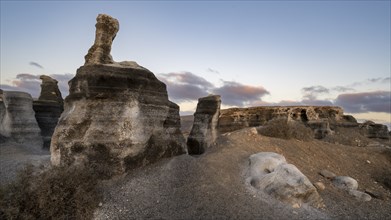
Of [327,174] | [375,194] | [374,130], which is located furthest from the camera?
[374,130]

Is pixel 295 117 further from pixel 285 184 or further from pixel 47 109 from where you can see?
pixel 285 184

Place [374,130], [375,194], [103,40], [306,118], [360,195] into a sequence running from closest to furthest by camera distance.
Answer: [360,195], [375,194], [103,40], [306,118], [374,130]

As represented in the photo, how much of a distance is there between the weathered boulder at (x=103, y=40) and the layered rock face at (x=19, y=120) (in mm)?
12903

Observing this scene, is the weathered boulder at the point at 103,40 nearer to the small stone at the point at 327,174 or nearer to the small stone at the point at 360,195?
the small stone at the point at 327,174

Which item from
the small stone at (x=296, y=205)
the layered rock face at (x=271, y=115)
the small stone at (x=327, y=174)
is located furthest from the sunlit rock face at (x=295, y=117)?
the small stone at (x=296, y=205)

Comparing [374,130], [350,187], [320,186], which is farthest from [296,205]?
[374,130]

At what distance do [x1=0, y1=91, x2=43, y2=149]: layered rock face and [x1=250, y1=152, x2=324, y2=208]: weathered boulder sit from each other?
17.5m

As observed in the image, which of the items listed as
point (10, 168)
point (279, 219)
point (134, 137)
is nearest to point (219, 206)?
point (279, 219)

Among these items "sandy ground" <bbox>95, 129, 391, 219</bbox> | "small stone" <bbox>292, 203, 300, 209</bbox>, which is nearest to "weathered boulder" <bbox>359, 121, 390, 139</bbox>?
"sandy ground" <bbox>95, 129, 391, 219</bbox>

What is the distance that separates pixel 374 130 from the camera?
37.4 metres

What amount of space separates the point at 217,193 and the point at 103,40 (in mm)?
6904

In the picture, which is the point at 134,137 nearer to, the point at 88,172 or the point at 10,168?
the point at 88,172

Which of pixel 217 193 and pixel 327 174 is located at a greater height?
pixel 217 193

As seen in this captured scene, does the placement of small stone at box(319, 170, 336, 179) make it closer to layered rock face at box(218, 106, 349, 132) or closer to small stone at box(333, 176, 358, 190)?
small stone at box(333, 176, 358, 190)
